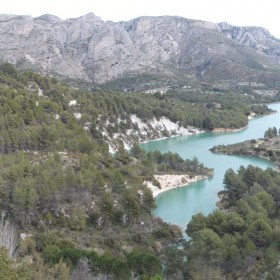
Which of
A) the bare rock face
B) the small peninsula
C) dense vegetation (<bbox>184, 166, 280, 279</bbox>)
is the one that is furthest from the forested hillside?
the bare rock face

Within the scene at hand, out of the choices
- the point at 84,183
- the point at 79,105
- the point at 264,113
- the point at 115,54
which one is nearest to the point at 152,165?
the point at 84,183

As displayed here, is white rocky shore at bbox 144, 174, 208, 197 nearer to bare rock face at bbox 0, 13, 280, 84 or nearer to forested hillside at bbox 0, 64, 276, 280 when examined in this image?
forested hillside at bbox 0, 64, 276, 280

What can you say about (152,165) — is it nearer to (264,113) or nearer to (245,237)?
(245,237)

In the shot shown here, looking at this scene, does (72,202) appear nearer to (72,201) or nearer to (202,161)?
(72,201)

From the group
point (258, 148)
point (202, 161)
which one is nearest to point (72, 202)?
point (202, 161)

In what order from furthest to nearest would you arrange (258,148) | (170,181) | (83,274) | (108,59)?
(108,59), (258,148), (170,181), (83,274)

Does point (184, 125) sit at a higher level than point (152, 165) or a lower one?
lower

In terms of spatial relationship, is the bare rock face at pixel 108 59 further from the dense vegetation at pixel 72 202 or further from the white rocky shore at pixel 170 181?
the white rocky shore at pixel 170 181

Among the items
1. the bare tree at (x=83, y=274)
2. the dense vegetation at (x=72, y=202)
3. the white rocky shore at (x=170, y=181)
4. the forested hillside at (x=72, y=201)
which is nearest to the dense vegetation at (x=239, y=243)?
the forested hillside at (x=72, y=201)
